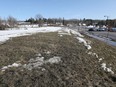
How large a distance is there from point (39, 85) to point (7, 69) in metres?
1.60

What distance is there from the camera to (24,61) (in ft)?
21.3

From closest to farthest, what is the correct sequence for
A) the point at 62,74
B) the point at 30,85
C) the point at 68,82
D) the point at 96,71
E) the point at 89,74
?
the point at 30,85, the point at 68,82, the point at 62,74, the point at 89,74, the point at 96,71

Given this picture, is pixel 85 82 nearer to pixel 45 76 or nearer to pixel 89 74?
pixel 89 74

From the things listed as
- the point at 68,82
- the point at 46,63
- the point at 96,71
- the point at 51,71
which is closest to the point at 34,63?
the point at 46,63

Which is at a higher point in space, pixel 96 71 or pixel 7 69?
pixel 7 69

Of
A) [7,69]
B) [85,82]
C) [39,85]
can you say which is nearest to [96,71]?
[85,82]

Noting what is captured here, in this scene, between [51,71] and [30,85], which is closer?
[30,85]

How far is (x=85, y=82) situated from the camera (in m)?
4.92

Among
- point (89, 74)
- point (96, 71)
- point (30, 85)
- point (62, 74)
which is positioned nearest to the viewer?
point (30, 85)

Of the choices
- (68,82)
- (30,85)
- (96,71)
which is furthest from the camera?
(96,71)

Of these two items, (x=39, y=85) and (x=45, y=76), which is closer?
(x=39, y=85)

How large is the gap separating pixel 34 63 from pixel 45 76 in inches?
53.3

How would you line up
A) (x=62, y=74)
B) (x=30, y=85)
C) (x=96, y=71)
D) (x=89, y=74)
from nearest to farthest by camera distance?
(x=30, y=85), (x=62, y=74), (x=89, y=74), (x=96, y=71)

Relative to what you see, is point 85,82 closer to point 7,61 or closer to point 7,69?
point 7,69
